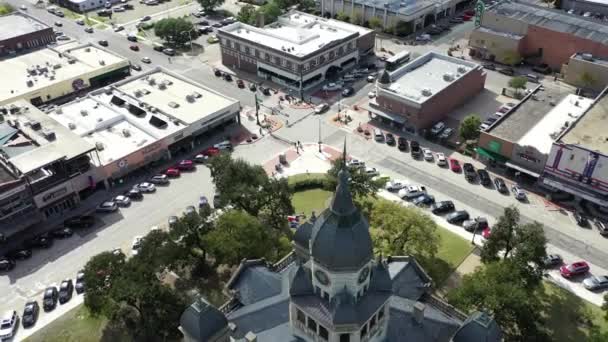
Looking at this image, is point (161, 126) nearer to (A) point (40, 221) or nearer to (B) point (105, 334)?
(A) point (40, 221)

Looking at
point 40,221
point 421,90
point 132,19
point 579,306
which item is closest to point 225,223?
point 40,221

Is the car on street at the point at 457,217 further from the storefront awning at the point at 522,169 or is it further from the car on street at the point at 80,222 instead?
the car on street at the point at 80,222

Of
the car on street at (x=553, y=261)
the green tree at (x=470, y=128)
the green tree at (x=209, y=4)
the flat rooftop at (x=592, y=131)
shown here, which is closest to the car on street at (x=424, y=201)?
the green tree at (x=470, y=128)

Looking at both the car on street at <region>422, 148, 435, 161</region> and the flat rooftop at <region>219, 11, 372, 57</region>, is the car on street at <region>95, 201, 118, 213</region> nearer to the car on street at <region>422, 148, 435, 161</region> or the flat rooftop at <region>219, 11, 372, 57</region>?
the flat rooftop at <region>219, 11, 372, 57</region>

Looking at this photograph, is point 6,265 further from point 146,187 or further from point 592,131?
point 592,131

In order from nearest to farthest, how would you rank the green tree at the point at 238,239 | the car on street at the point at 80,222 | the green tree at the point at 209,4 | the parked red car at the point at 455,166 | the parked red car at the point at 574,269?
the green tree at the point at 238,239, the parked red car at the point at 574,269, the car on street at the point at 80,222, the parked red car at the point at 455,166, the green tree at the point at 209,4

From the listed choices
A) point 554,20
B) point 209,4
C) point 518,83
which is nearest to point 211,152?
point 518,83

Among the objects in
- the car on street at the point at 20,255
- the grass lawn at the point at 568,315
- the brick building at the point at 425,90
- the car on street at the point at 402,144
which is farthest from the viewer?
the brick building at the point at 425,90
